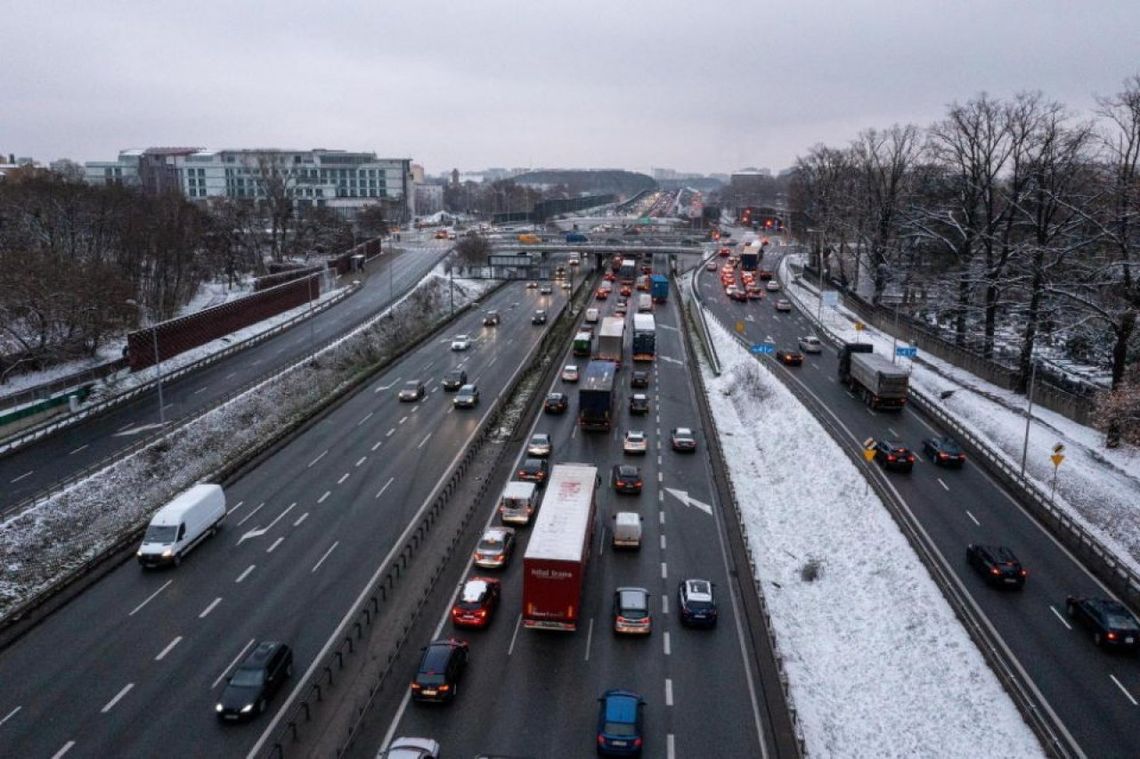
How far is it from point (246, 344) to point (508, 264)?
62.2m

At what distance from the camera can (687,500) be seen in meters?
Answer: 40.7

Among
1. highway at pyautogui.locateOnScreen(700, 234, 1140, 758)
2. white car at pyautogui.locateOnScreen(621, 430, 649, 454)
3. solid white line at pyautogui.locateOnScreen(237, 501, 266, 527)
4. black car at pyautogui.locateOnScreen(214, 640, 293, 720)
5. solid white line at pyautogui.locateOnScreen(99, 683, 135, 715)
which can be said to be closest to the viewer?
black car at pyautogui.locateOnScreen(214, 640, 293, 720)

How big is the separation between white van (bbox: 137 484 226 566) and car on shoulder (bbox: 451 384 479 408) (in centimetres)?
2224

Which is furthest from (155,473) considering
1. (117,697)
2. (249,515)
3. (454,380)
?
(117,697)

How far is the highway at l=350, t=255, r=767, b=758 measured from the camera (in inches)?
864

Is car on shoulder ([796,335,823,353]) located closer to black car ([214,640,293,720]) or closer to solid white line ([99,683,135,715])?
black car ([214,640,293,720])

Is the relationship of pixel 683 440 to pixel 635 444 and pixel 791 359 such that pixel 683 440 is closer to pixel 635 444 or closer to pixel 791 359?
pixel 635 444

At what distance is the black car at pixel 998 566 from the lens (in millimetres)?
30672

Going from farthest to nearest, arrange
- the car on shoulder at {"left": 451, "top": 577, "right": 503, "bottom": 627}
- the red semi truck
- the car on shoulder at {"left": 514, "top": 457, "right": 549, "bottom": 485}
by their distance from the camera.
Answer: the car on shoulder at {"left": 514, "top": 457, "right": 549, "bottom": 485} < the car on shoulder at {"left": 451, "top": 577, "right": 503, "bottom": 627} < the red semi truck

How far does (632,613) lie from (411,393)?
34680mm

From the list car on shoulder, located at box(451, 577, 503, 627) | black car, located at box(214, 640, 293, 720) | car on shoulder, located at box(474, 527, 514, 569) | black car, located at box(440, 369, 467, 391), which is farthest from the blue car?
black car, located at box(440, 369, 467, 391)

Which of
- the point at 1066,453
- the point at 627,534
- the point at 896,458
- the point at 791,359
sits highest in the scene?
the point at 791,359

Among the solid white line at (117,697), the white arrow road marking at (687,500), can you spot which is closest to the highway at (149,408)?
the solid white line at (117,697)

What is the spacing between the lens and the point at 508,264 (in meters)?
130
